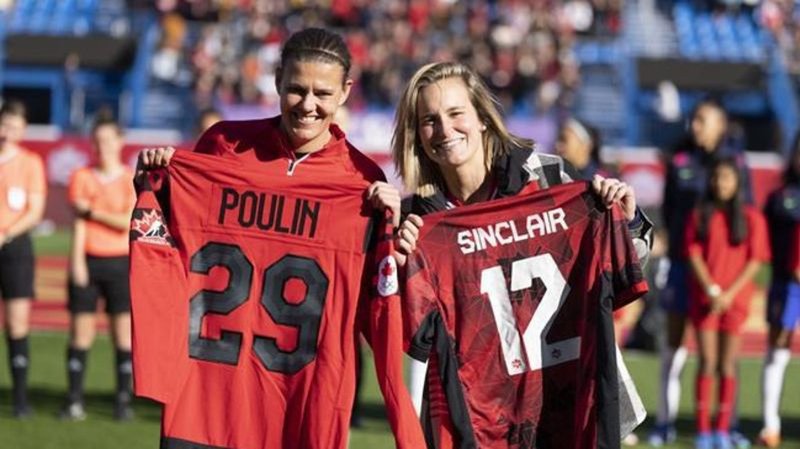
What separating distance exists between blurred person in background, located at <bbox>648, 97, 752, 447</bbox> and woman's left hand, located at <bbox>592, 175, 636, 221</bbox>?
203 inches

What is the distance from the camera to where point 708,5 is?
34.7 meters

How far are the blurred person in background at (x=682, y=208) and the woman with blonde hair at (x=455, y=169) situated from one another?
5.17 m

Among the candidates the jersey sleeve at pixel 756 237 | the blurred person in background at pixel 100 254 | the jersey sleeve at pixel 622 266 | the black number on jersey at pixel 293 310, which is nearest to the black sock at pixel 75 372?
the blurred person in background at pixel 100 254

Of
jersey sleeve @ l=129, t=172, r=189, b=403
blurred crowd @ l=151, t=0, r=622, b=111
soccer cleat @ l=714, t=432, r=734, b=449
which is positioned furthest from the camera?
blurred crowd @ l=151, t=0, r=622, b=111

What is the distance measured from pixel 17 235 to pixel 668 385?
4.49m

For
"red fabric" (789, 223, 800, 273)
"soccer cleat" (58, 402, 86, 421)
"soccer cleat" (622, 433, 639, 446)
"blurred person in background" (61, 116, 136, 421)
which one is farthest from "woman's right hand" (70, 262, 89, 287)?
"red fabric" (789, 223, 800, 273)

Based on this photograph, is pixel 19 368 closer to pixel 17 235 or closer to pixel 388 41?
pixel 17 235

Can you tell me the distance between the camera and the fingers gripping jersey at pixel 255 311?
550 cm

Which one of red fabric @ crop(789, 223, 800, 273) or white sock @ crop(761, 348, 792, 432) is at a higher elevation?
red fabric @ crop(789, 223, 800, 273)

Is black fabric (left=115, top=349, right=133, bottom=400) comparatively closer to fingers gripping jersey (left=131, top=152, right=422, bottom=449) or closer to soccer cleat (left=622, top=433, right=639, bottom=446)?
soccer cleat (left=622, top=433, right=639, bottom=446)

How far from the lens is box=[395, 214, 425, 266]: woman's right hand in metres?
5.52

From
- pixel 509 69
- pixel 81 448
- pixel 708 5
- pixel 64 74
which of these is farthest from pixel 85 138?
pixel 81 448

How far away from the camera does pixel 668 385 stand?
35.7ft

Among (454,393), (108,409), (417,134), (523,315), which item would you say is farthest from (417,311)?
(108,409)
